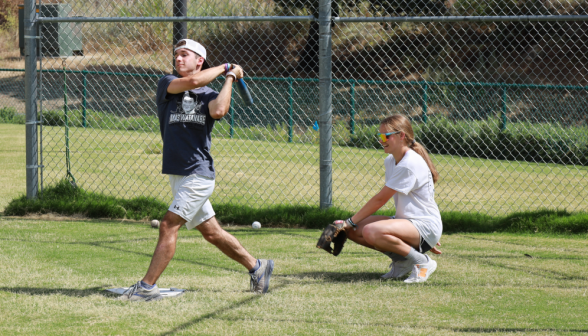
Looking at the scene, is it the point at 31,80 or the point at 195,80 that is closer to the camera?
the point at 195,80

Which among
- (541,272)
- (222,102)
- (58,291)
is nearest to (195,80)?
(222,102)

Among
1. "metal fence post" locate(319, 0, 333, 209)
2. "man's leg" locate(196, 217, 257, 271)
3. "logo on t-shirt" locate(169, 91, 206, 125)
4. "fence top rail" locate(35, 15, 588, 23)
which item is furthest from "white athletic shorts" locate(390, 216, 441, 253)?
"fence top rail" locate(35, 15, 588, 23)

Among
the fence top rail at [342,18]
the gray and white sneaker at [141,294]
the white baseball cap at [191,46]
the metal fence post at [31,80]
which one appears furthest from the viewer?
the metal fence post at [31,80]

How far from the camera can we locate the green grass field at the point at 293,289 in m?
3.61

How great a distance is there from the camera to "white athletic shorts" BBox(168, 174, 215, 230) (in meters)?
4.12

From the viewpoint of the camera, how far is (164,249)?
13.3ft

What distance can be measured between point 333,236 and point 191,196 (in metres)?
1.12

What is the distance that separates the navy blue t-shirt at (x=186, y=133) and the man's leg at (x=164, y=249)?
0.32 meters

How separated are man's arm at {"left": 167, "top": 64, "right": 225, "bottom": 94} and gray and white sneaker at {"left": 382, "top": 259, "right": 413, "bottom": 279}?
1.92 meters

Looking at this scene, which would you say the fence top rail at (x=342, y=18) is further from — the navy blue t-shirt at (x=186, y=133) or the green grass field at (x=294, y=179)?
the navy blue t-shirt at (x=186, y=133)

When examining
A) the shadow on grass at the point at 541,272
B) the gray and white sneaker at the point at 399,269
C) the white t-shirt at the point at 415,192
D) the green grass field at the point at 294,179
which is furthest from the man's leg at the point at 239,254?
the green grass field at the point at 294,179

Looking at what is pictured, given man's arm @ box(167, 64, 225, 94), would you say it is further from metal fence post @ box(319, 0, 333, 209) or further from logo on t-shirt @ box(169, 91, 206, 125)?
metal fence post @ box(319, 0, 333, 209)

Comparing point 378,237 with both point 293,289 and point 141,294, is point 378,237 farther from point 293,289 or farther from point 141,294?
point 141,294

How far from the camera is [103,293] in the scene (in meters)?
4.27
